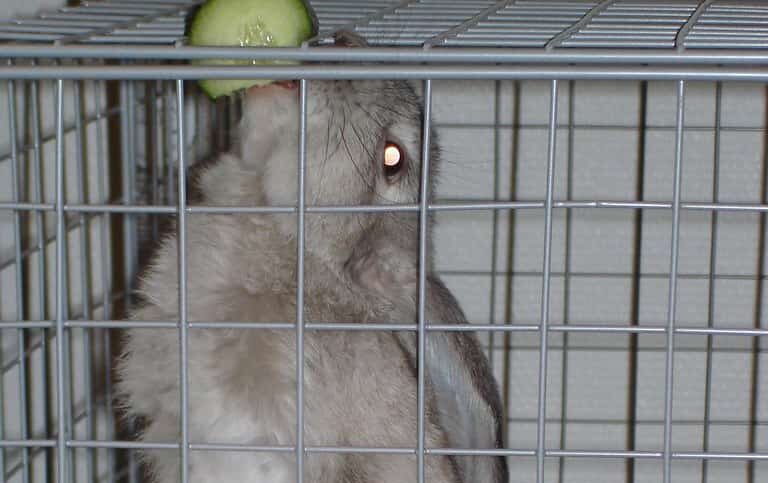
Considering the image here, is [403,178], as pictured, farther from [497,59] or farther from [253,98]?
[497,59]

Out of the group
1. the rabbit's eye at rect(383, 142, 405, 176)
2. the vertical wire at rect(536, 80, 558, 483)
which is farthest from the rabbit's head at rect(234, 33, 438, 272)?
the vertical wire at rect(536, 80, 558, 483)

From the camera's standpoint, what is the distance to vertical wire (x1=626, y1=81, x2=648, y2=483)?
1.73 meters

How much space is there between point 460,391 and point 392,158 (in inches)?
11.1

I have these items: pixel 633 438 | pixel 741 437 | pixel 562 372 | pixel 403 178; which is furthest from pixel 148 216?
pixel 741 437

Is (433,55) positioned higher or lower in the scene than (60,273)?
higher

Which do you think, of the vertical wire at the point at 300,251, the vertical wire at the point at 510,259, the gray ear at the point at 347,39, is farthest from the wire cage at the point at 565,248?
the vertical wire at the point at 300,251

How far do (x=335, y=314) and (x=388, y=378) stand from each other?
0.09 metres

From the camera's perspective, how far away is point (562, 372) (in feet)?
5.83

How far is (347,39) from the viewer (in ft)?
3.06

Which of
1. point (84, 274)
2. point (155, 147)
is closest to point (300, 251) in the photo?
point (84, 274)

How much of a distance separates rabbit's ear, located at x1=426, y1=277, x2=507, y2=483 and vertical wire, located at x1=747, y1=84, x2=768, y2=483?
610 mm

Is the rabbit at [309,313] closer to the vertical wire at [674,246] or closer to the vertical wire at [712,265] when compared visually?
the vertical wire at [674,246]

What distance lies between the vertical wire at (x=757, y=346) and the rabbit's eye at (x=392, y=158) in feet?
2.63

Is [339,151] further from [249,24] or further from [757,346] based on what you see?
[757,346]
